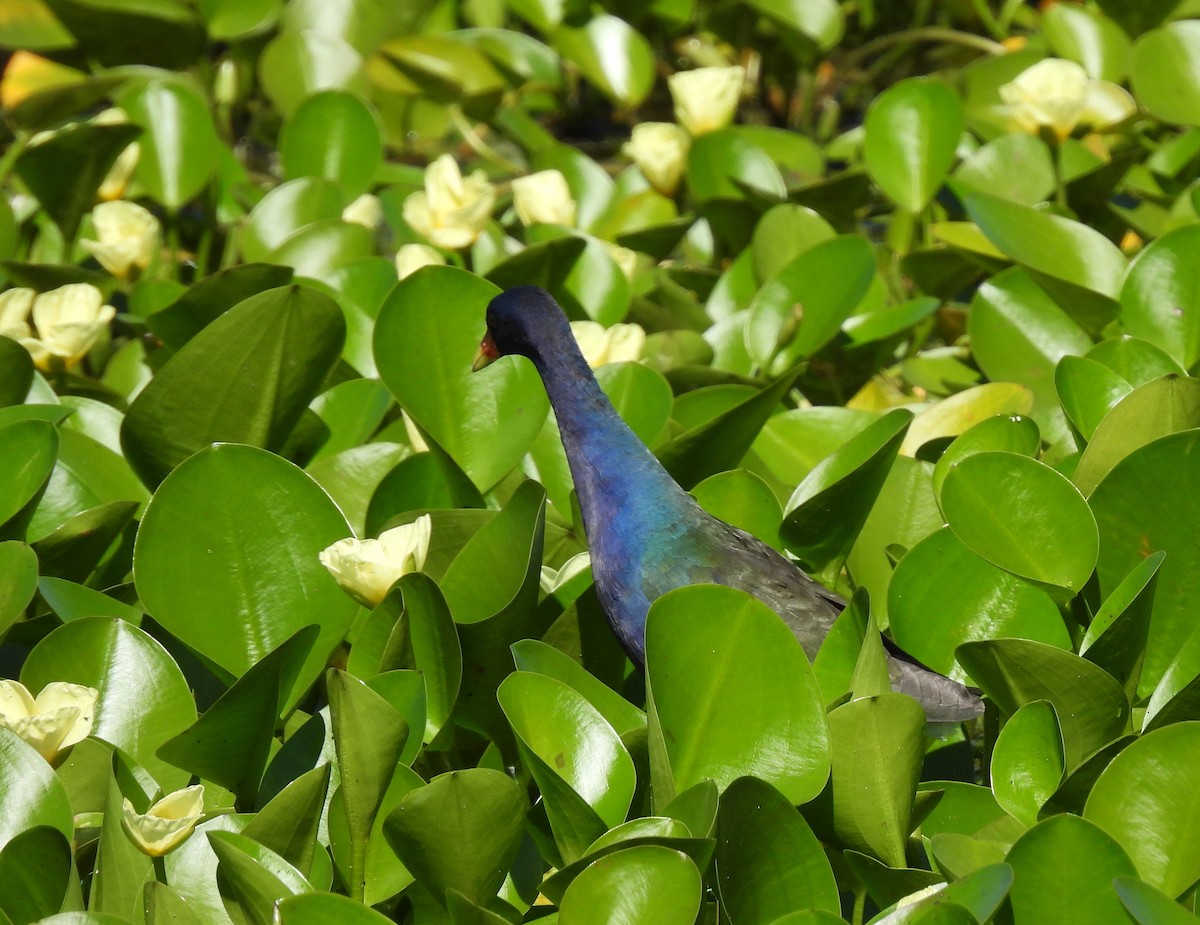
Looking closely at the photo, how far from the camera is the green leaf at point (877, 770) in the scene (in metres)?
1.30

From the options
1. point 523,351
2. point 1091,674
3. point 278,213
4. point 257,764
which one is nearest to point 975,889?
point 1091,674

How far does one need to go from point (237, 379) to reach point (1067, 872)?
3.74 feet

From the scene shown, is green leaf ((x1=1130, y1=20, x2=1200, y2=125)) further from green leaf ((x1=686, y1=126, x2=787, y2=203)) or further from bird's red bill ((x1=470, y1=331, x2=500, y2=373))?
bird's red bill ((x1=470, y1=331, x2=500, y2=373))

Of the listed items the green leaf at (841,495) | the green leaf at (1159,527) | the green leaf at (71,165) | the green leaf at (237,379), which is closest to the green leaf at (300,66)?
the green leaf at (71,165)

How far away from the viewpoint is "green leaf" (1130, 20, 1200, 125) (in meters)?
2.94

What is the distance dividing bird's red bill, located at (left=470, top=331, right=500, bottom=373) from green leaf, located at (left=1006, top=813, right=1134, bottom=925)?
103 cm

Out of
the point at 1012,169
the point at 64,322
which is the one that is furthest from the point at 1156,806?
the point at 1012,169

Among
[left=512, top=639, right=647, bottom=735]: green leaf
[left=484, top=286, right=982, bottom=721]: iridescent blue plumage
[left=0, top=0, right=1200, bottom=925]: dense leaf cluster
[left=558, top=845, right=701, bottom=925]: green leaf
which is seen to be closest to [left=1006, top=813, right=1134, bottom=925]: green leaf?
[left=0, top=0, right=1200, bottom=925]: dense leaf cluster

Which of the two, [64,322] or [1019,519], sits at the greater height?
[1019,519]

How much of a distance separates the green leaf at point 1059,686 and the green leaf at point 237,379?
0.90 meters

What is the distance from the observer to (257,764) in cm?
147

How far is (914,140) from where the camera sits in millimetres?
2693

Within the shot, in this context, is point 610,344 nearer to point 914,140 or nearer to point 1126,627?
point 914,140

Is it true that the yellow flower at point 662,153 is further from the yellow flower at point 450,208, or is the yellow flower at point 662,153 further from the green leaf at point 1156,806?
the green leaf at point 1156,806
